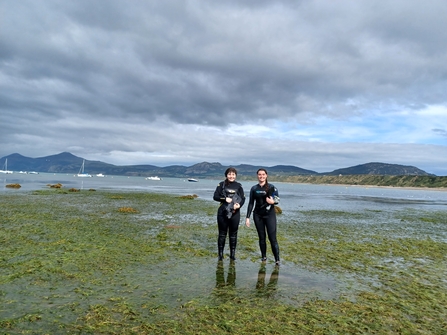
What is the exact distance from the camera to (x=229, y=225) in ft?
38.9

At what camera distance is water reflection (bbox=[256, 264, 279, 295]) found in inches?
334

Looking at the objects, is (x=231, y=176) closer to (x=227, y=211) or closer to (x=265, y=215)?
(x=227, y=211)

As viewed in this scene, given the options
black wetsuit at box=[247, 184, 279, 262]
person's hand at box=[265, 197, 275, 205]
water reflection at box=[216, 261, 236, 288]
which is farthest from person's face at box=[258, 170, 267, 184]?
water reflection at box=[216, 261, 236, 288]

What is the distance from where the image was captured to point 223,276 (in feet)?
32.0

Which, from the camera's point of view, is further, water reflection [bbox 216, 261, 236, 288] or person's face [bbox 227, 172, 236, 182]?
person's face [bbox 227, 172, 236, 182]

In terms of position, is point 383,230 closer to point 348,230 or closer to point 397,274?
point 348,230

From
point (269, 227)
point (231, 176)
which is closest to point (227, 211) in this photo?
point (231, 176)

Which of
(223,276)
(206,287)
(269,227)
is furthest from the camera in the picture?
(269,227)

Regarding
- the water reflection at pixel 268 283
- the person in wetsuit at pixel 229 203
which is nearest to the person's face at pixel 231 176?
the person in wetsuit at pixel 229 203

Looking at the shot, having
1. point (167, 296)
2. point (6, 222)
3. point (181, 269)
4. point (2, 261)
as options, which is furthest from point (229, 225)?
point (6, 222)

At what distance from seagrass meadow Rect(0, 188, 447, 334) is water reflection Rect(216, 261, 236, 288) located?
0.03 metres

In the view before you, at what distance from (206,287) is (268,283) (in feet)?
6.45

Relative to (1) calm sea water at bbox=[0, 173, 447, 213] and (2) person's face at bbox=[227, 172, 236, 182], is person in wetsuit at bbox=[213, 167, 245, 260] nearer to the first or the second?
(2) person's face at bbox=[227, 172, 236, 182]

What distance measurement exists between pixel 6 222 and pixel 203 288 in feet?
54.0
